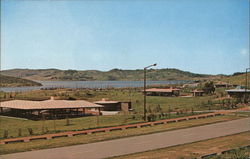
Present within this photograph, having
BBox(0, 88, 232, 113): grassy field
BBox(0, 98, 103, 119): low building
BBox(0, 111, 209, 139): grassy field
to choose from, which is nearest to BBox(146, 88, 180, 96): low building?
BBox(0, 88, 232, 113): grassy field

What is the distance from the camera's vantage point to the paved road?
641 inches

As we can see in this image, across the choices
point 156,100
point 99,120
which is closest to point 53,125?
point 99,120

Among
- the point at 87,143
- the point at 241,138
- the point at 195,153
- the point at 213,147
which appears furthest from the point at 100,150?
the point at 241,138

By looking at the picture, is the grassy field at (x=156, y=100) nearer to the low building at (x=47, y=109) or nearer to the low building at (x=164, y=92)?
the low building at (x=164, y=92)

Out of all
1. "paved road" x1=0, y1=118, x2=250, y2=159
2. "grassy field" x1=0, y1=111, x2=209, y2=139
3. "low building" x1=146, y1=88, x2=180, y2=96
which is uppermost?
"low building" x1=146, y1=88, x2=180, y2=96

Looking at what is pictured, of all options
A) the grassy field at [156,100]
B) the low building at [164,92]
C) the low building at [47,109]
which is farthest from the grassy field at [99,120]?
the low building at [164,92]

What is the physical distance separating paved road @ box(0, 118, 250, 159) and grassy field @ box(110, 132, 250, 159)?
3.26 ft

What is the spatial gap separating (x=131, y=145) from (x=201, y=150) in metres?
4.54

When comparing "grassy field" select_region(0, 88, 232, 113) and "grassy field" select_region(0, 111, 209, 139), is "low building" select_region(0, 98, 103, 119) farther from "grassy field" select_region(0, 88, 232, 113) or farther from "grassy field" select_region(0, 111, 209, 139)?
"grassy field" select_region(0, 88, 232, 113)

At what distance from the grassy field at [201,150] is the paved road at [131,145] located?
99 centimetres

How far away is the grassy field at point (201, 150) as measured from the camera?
15241 mm

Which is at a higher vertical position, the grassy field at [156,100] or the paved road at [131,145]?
the grassy field at [156,100]

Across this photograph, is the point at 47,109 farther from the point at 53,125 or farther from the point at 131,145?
the point at 131,145

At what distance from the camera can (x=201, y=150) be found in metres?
16.8
